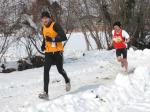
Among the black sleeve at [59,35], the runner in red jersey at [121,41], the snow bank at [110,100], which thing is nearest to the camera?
the snow bank at [110,100]

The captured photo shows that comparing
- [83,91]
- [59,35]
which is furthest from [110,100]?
[59,35]

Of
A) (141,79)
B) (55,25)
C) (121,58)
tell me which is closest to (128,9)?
(121,58)

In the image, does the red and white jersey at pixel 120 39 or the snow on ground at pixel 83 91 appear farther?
the red and white jersey at pixel 120 39

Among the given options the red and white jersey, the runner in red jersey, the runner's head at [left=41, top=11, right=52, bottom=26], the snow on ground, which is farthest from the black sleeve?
the red and white jersey

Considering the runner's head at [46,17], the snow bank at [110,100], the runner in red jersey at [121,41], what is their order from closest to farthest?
the snow bank at [110,100], the runner's head at [46,17], the runner in red jersey at [121,41]

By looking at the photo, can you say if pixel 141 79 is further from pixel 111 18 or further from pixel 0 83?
pixel 111 18

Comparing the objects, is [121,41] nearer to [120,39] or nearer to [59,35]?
[120,39]

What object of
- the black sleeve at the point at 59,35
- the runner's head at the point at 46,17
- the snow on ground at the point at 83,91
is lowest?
the snow on ground at the point at 83,91

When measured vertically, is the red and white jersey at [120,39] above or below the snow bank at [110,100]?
above

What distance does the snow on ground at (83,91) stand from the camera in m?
8.65

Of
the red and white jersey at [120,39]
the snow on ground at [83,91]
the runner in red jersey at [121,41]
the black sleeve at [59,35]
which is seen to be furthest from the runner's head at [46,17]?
the red and white jersey at [120,39]

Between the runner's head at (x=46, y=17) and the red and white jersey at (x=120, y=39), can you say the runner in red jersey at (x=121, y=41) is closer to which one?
the red and white jersey at (x=120, y=39)

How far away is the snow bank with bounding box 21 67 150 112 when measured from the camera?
27.6 ft

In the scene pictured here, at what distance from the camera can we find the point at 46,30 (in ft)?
31.1
